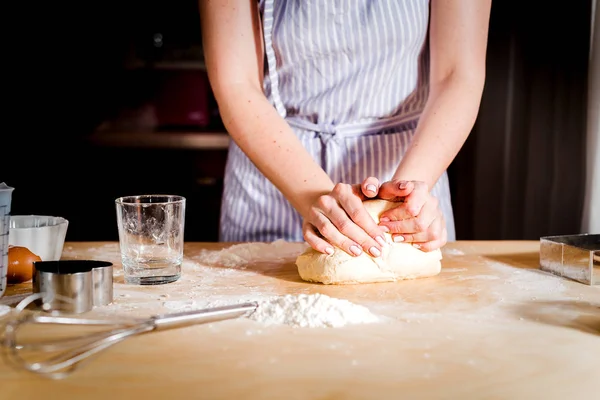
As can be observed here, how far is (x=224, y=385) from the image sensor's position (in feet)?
2.19

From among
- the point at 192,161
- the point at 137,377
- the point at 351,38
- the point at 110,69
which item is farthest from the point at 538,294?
the point at 110,69

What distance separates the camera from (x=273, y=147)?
4.24ft

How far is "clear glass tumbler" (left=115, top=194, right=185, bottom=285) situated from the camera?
105cm

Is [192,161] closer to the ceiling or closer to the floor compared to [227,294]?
closer to the ceiling

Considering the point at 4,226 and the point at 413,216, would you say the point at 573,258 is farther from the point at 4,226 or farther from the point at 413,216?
the point at 4,226

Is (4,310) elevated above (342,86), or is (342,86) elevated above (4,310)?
(342,86)

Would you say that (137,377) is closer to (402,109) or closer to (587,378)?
(587,378)

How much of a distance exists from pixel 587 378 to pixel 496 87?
1914 millimetres

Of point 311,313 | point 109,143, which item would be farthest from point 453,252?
point 109,143

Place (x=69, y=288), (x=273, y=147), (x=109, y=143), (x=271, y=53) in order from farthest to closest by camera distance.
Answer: (x=109, y=143), (x=271, y=53), (x=273, y=147), (x=69, y=288)

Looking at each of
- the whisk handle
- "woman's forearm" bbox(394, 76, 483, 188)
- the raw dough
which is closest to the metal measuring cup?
the whisk handle

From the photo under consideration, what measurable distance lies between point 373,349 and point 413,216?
395 millimetres

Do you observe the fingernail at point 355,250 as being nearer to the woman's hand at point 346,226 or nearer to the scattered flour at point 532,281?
the woman's hand at point 346,226

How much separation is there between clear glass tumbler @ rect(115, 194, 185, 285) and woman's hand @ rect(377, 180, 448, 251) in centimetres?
34
